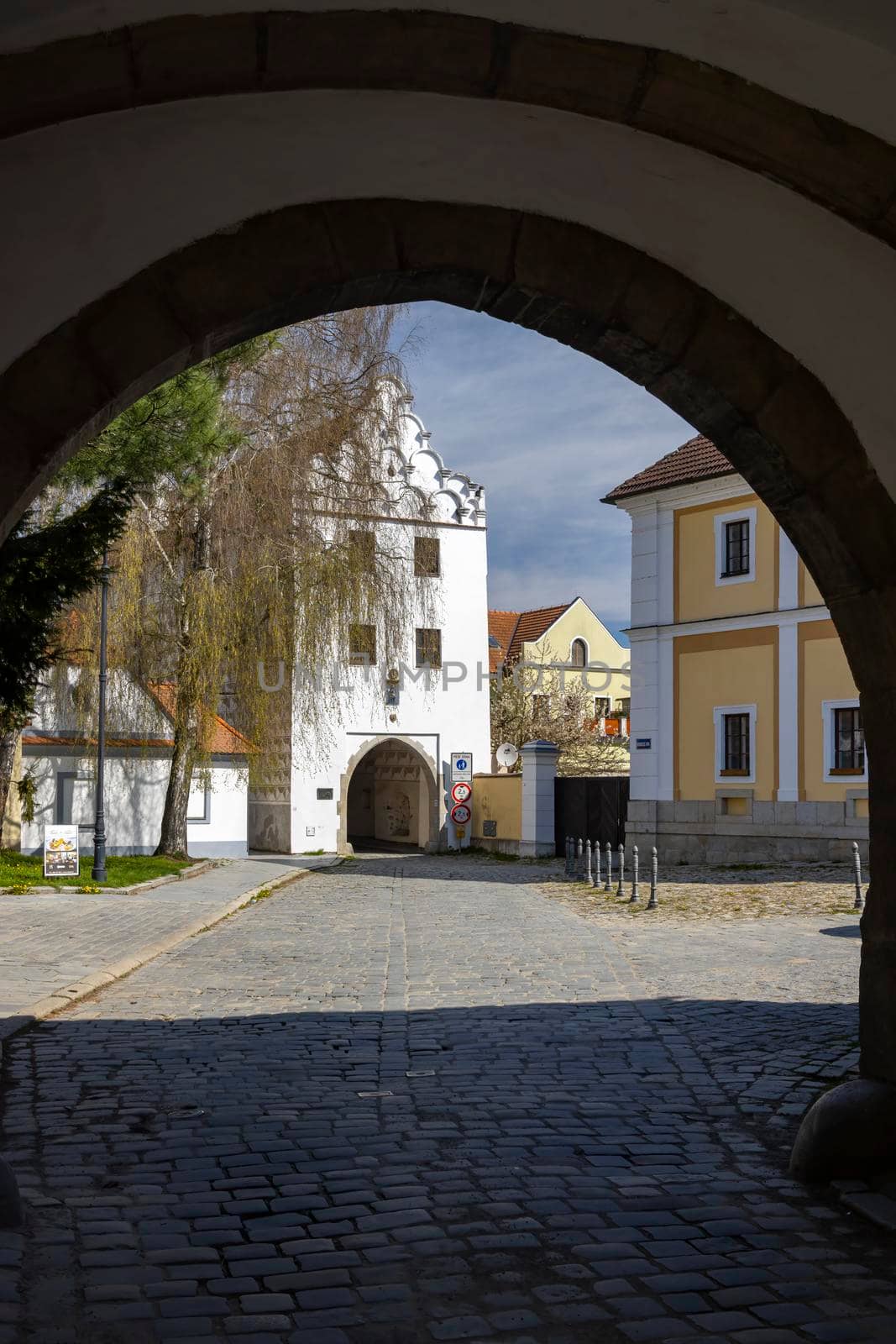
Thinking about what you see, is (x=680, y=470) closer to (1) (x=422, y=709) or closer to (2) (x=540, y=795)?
(2) (x=540, y=795)

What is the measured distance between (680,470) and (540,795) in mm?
8256

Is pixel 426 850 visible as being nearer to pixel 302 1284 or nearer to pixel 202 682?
pixel 202 682

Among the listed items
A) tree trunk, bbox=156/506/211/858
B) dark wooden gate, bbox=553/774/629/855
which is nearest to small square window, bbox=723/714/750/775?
dark wooden gate, bbox=553/774/629/855

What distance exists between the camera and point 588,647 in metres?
53.2

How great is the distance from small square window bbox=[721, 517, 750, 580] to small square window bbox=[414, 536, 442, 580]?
685cm

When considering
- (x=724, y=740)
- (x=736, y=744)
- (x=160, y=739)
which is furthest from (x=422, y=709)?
(x=736, y=744)

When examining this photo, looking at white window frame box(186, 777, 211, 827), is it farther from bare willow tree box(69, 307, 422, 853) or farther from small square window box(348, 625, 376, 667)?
small square window box(348, 625, 376, 667)

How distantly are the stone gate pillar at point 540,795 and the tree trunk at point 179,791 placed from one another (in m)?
8.42

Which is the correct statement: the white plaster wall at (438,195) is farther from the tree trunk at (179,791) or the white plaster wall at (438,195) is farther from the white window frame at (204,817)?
the white window frame at (204,817)

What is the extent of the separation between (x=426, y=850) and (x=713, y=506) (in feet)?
43.6

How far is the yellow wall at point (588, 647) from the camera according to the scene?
169ft

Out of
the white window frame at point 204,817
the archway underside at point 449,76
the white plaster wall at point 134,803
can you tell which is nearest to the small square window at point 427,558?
the white plaster wall at point 134,803

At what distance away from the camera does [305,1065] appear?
7691 millimetres

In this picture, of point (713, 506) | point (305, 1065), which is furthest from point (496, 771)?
point (305, 1065)
